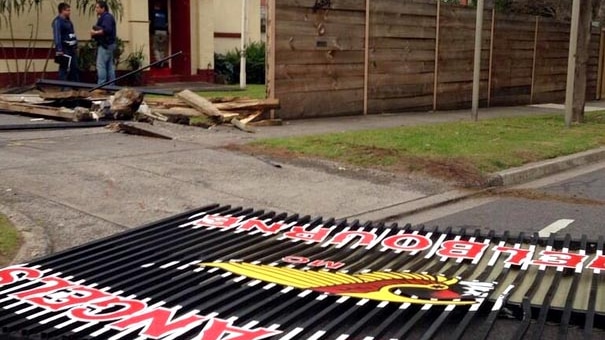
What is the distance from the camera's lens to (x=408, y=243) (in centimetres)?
564

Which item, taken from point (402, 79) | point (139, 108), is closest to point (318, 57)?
point (402, 79)

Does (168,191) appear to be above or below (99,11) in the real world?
below

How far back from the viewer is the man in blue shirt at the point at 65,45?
1510 centimetres

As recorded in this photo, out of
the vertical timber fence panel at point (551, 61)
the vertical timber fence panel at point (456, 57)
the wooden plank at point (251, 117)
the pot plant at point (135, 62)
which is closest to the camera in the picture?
the wooden plank at point (251, 117)

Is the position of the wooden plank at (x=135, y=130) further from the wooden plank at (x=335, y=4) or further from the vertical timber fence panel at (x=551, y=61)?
the vertical timber fence panel at (x=551, y=61)

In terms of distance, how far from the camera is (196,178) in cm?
820

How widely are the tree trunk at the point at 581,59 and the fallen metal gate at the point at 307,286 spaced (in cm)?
1045

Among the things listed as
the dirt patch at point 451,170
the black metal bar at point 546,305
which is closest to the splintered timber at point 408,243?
the black metal bar at point 546,305

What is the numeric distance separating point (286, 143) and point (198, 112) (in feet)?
8.22

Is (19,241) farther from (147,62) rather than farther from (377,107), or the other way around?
(147,62)

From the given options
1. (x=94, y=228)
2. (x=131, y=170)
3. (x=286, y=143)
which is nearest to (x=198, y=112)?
(x=286, y=143)

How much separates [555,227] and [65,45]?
1145 centimetres

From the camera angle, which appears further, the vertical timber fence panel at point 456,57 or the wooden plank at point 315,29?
the vertical timber fence panel at point 456,57

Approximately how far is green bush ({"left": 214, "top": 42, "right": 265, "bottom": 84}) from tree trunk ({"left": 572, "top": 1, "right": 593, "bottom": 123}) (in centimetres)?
960
